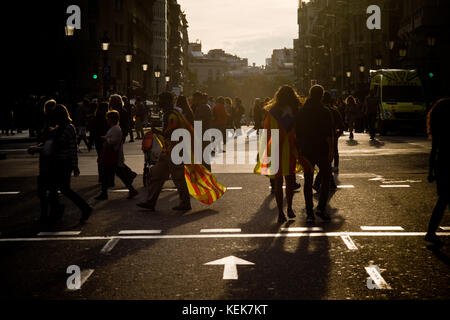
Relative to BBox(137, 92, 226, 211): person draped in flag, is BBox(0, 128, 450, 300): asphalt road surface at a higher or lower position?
lower

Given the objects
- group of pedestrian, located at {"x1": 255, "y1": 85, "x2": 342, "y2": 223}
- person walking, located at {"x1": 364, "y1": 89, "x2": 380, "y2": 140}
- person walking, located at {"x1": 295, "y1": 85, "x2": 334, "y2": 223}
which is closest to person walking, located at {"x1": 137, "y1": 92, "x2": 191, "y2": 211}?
group of pedestrian, located at {"x1": 255, "y1": 85, "x2": 342, "y2": 223}

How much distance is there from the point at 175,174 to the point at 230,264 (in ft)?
14.1

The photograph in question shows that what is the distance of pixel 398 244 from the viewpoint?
8695 mm

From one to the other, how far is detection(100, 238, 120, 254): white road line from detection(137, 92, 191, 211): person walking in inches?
96.6

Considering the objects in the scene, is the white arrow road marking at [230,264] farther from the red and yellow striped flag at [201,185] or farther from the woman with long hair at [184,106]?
the woman with long hair at [184,106]

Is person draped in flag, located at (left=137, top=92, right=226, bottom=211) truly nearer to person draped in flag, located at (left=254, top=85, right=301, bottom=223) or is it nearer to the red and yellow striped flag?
the red and yellow striped flag

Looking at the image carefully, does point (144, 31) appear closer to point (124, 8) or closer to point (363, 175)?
point (124, 8)

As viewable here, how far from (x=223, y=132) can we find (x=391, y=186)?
13.2 meters

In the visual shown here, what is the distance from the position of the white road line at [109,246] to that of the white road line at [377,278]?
9.63 ft

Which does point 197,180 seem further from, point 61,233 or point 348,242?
point 348,242

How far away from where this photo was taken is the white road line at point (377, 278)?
21.9 feet

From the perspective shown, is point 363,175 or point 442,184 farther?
point 363,175

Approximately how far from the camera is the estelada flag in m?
11.6
